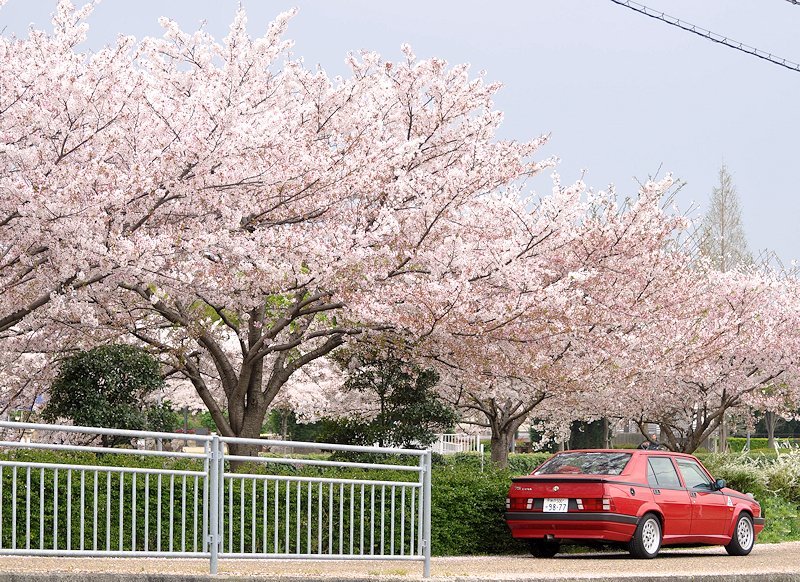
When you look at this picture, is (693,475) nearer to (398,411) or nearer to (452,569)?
(398,411)

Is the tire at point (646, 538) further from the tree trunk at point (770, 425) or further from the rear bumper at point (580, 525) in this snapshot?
the tree trunk at point (770, 425)

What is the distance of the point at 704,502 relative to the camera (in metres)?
15.8

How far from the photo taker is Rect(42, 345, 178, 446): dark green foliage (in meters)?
16.0

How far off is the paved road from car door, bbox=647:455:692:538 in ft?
1.41

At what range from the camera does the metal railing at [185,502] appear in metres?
9.06

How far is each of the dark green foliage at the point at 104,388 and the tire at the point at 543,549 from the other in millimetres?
5528

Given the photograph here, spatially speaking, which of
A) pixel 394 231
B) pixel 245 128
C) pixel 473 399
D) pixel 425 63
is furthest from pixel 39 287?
pixel 473 399

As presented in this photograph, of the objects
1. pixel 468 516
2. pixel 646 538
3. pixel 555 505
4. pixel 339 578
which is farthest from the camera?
pixel 468 516

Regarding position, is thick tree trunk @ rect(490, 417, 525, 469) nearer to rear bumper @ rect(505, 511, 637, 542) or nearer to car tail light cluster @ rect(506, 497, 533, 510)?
car tail light cluster @ rect(506, 497, 533, 510)

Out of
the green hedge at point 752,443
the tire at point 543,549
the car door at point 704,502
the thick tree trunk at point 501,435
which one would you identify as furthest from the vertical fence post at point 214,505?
the green hedge at point 752,443

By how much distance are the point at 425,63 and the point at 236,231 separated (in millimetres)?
4344

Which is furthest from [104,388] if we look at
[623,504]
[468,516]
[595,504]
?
[623,504]

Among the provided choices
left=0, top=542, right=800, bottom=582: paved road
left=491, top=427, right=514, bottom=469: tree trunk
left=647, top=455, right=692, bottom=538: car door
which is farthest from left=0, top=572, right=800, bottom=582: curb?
left=491, top=427, right=514, bottom=469: tree trunk

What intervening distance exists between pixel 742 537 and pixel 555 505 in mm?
3584
